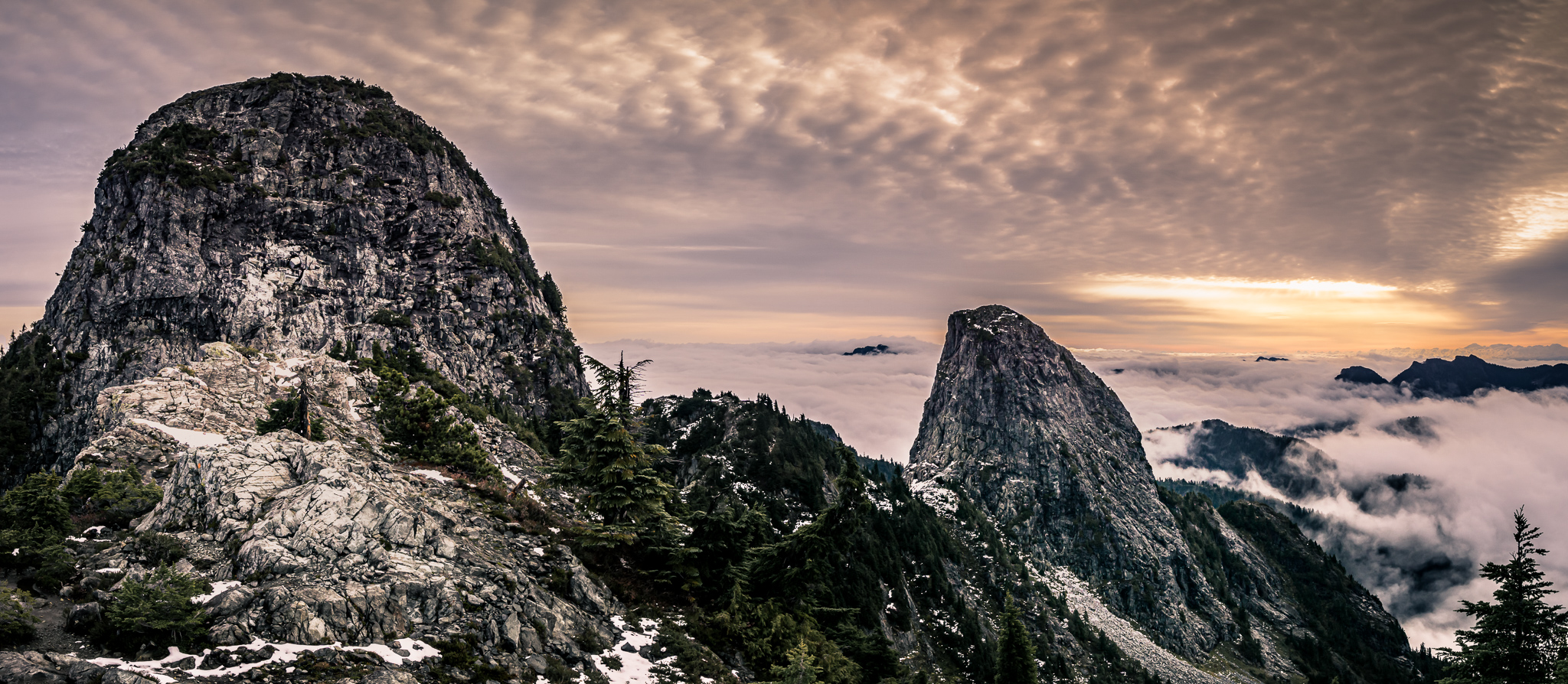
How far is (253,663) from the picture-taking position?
17.4 m

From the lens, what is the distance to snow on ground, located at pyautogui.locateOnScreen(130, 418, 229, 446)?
33.8 m

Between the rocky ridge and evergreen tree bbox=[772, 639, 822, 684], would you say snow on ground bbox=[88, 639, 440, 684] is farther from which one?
evergreen tree bbox=[772, 639, 822, 684]

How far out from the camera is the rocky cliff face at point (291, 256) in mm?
105500

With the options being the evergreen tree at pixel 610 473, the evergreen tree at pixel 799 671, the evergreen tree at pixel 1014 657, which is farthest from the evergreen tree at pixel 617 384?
the evergreen tree at pixel 1014 657

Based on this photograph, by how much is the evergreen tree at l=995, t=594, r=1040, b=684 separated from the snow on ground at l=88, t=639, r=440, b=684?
46.3m

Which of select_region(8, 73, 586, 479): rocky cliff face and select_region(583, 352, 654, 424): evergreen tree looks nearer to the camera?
select_region(583, 352, 654, 424): evergreen tree

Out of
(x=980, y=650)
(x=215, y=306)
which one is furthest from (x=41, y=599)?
(x=980, y=650)

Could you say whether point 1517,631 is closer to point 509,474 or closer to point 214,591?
point 214,591

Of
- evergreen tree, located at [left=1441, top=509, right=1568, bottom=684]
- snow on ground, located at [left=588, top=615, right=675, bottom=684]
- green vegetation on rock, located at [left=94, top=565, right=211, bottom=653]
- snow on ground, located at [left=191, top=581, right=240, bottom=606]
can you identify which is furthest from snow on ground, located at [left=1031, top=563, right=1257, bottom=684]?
green vegetation on rock, located at [left=94, top=565, right=211, bottom=653]

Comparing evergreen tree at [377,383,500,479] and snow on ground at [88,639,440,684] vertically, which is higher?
evergreen tree at [377,383,500,479]

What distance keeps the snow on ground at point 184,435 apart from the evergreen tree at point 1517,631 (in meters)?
62.2

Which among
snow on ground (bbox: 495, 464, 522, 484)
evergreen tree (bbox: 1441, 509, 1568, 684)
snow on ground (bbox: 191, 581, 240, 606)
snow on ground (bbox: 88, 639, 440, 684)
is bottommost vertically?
evergreen tree (bbox: 1441, 509, 1568, 684)

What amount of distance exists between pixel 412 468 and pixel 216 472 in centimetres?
1010

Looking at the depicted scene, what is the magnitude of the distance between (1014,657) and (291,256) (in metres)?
135
